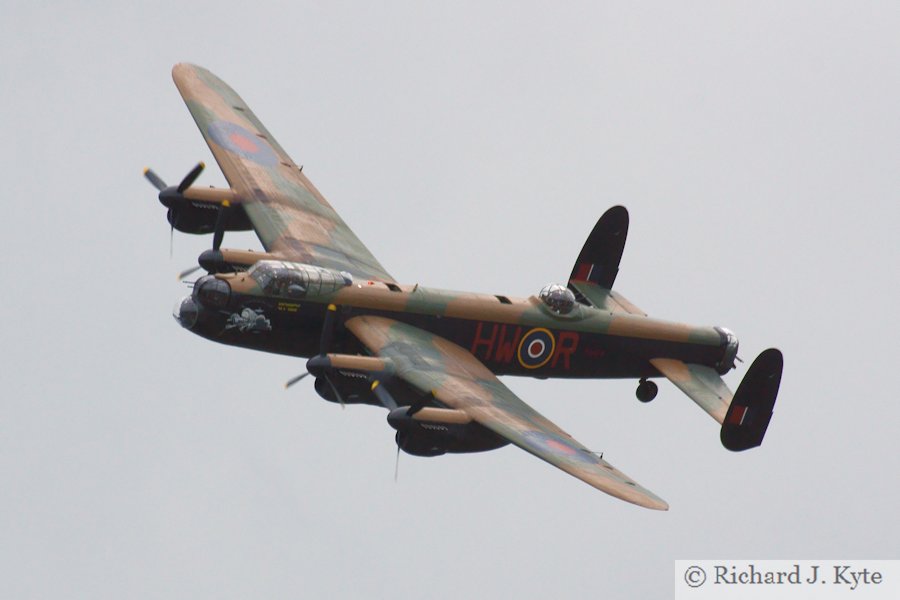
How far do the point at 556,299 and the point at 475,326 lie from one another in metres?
2.87

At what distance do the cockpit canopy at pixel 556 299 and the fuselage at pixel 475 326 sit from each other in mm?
165

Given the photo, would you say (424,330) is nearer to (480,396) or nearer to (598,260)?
(480,396)

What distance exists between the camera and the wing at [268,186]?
2699 inches

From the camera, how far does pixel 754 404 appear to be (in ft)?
210

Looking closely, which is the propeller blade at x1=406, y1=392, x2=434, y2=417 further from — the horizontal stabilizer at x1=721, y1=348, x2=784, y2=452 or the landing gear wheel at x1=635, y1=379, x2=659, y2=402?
the landing gear wheel at x1=635, y1=379, x2=659, y2=402

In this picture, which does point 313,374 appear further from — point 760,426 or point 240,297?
point 760,426

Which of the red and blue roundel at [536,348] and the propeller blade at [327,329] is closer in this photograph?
the propeller blade at [327,329]

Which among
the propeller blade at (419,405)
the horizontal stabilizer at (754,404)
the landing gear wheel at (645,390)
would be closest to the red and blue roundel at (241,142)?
the landing gear wheel at (645,390)

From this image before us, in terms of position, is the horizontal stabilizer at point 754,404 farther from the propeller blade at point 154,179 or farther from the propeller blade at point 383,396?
the propeller blade at point 154,179

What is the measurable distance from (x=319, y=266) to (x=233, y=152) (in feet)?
25.6

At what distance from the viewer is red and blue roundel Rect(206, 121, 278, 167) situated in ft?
240

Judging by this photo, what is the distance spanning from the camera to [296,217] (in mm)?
70375

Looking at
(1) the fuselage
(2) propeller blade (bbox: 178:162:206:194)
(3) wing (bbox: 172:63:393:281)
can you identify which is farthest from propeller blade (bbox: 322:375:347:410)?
(2) propeller blade (bbox: 178:162:206:194)

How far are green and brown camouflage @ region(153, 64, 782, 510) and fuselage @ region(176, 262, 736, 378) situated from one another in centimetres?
4
